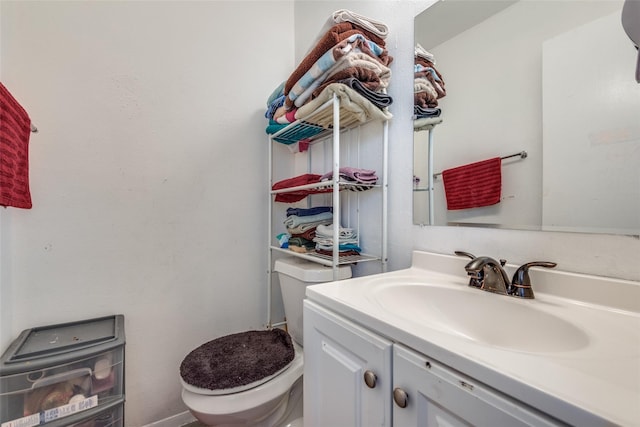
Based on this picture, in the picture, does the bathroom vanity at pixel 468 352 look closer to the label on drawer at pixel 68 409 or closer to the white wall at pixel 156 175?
the white wall at pixel 156 175

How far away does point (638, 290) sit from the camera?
536 mm

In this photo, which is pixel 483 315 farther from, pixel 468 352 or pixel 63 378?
Answer: pixel 63 378

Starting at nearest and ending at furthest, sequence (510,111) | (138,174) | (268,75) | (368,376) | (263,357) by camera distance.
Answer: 1. (368,376)
2. (510,111)
3. (263,357)
4. (138,174)
5. (268,75)

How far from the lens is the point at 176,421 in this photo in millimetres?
1242

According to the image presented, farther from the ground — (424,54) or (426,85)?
(424,54)

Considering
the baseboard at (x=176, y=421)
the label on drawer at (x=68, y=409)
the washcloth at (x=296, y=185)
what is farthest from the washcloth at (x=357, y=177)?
the baseboard at (x=176, y=421)

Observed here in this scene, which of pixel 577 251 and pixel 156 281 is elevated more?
pixel 577 251

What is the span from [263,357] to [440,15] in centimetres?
141

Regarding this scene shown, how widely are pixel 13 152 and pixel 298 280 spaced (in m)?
1.01

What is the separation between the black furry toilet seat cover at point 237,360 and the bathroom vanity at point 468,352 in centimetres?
30

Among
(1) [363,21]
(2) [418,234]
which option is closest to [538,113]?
(2) [418,234]

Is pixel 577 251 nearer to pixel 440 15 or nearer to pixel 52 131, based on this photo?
pixel 440 15

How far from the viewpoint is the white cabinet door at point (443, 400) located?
0.33 m

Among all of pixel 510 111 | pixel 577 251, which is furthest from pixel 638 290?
pixel 510 111
